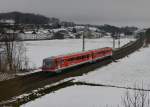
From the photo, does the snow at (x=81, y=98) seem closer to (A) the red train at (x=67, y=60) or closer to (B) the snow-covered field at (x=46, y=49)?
(A) the red train at (x=67, y=60)

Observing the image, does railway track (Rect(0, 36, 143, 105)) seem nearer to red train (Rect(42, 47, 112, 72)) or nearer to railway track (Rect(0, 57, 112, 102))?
railway track (Rect(0, 57, 112, 102))

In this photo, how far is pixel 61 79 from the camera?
3281cm

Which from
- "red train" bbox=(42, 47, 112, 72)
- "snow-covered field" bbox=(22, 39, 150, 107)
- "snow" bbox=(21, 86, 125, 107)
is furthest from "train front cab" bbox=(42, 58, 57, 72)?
"snow" bbox=(21, 86, 125, 107)

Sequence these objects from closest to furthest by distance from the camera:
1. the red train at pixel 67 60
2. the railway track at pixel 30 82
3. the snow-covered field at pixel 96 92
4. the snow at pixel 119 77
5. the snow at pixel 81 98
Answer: the snow at pixel 81 98 → the snow-covered field at pixel 96 92 → the railway track at pixel 30 82 → the snow at pixel 119 77 → the red train at pixel 67 60

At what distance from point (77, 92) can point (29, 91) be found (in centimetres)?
440

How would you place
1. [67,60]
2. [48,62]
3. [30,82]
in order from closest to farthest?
[30,82] < [48,62] < [67,60]

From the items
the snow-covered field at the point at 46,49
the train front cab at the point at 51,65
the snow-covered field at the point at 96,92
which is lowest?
the snow-covered field at the point at 46,49

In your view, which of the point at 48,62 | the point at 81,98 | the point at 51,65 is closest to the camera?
the point at 81,98

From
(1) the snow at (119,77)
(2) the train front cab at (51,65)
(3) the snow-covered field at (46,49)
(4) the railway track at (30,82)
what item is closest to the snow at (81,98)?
(4) the railway track at (30,82)

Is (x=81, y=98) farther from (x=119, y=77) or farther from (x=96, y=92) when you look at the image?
(x=119, y=77)

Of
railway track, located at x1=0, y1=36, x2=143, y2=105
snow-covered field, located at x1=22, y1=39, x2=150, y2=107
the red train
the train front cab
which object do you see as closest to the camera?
snow-covered field, located at x1=22, y1=39, x2=150, y2=107

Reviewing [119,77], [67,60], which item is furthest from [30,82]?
[119,77]

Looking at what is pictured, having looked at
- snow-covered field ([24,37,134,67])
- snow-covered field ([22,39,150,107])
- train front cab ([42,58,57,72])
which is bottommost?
snow-covered field ([24,37,134,67])

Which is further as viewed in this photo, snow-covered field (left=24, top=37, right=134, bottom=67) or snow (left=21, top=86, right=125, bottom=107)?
snow-covered field (left=24, top=37, right=134, bottom=67)
